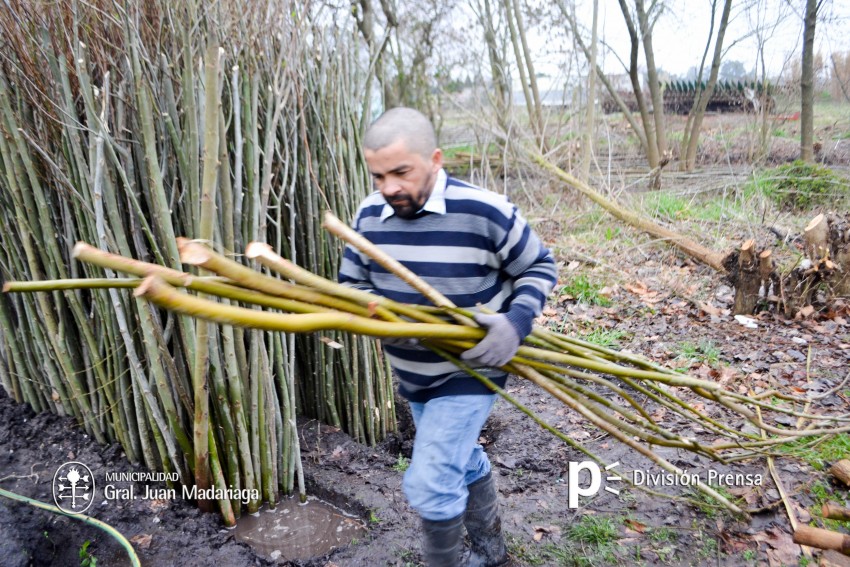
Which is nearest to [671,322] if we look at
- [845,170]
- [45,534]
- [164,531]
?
[164,531]

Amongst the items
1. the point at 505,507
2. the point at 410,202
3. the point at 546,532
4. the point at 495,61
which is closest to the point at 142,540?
the point at 505,507

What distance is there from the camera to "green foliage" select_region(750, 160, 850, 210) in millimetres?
6223

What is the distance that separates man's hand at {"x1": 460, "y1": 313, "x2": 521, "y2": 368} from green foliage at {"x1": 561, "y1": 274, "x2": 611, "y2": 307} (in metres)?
3.18

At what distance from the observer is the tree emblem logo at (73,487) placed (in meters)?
2.32

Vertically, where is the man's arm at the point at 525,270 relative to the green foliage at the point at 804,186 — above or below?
above

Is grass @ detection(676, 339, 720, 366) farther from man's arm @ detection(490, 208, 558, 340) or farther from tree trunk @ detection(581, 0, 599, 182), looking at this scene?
tree trunk @ detection(581, 0, 599, 182)

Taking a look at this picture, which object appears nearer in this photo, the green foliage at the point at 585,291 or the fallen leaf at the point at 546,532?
the fallen leaf at the point at 546,532

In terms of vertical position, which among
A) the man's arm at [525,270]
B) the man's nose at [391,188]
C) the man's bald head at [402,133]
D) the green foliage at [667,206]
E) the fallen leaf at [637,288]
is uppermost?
the man's bald head at [402,133]

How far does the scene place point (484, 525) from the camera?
2.12 m

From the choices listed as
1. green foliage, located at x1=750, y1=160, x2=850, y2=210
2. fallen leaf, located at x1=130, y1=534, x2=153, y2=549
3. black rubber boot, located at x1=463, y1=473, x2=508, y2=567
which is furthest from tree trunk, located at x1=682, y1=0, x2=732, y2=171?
fallen leaf, located at x1=130, y1=534, x2=153, y2=549

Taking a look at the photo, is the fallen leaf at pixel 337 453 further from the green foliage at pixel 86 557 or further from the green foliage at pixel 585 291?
the green foliage at pixel 585 291

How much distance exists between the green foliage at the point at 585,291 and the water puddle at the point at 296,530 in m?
2.75

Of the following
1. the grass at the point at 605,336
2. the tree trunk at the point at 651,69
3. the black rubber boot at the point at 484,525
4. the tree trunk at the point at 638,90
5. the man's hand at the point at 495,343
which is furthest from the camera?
the tree trunk at the point at 638,90

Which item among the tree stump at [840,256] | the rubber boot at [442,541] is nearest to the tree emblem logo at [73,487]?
the rubber boot at [442,541]
